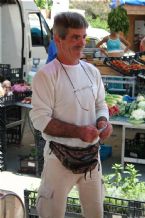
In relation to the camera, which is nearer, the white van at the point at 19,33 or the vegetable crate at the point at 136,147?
the vegetable crate at the point at 136,147

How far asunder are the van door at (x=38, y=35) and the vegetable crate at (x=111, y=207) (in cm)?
673

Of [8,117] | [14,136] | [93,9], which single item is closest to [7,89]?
[8,117]

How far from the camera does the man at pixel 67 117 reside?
2.57 meters

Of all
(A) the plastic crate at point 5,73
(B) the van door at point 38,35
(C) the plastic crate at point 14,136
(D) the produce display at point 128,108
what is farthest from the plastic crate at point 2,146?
(B) the van door at point 38,35

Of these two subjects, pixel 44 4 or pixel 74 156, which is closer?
pixel 74 156

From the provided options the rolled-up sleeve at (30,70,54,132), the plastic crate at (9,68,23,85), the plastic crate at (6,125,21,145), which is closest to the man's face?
the rolled-up sleeve at (30,70,54,132)

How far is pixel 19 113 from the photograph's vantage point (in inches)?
267

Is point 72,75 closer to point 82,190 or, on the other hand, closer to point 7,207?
point 82,190

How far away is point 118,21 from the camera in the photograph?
34.1 feet

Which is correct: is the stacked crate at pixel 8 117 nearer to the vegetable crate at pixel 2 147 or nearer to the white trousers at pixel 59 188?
the vegetable crate at pixel 2 147

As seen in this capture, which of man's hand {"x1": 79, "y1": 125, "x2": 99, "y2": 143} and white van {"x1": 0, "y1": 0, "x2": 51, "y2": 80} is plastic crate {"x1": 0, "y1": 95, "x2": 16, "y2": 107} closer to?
man's hand {"x1": 79, "y1": 125, "x2": 99, "y2": 143}

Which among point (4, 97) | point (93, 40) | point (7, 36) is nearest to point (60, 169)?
point (4, 97)

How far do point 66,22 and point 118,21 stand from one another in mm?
8030

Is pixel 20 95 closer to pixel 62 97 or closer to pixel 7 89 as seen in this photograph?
pixel 7 89
